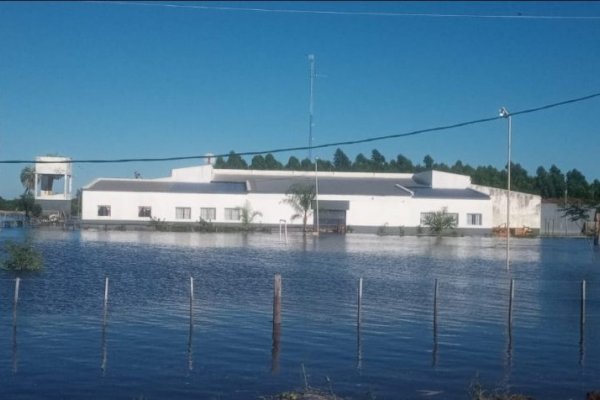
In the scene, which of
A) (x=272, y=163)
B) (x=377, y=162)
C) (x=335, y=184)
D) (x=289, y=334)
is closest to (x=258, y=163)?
(x=272, y=163)

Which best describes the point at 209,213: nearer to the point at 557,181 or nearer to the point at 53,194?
the point at 53,194

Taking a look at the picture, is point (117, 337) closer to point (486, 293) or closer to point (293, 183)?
point (486, 293)

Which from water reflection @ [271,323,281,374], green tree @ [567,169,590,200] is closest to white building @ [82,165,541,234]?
green tree @ [567,169,590,200]

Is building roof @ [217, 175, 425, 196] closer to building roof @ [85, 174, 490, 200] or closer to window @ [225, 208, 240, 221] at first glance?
building roof @ [85, 174, 490, 200]

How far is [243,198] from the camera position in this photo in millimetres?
88750

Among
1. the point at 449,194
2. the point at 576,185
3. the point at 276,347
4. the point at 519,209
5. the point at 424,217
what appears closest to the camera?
the point at 276,347

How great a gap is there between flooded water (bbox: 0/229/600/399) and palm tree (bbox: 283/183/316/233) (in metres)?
45.9

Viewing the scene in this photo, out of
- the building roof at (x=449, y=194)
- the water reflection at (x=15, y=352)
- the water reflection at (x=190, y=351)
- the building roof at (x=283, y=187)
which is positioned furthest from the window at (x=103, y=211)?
the water reflection at (x=190, y=351)

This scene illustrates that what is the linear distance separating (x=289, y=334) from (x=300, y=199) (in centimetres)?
6543

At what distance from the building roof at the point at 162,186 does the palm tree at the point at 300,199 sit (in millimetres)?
5516

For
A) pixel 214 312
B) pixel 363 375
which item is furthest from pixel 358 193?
pixel 363 375

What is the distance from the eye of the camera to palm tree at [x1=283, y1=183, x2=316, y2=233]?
8794 centimetres

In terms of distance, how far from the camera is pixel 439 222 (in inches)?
3452

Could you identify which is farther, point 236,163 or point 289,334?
point 236,163
